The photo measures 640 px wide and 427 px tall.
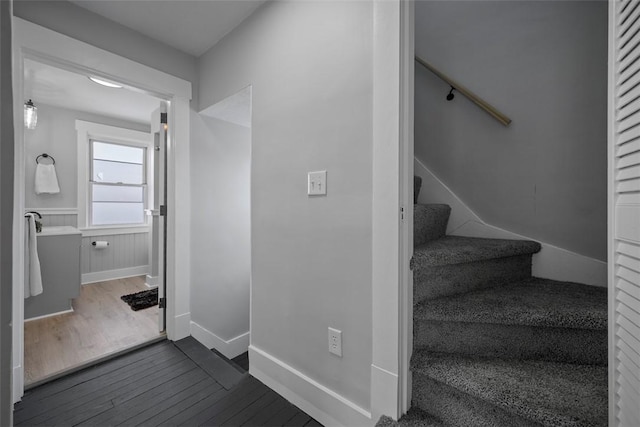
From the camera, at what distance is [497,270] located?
1520 mm

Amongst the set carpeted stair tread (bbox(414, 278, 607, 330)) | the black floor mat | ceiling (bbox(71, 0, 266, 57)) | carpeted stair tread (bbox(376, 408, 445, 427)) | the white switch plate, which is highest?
ceiling (bbox(71, 0, 266, 57))

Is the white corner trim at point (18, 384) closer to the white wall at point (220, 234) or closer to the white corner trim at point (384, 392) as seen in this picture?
the white wall at point (220, 234)

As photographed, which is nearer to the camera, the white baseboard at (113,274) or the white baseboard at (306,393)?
the white baseboard at (306,393)

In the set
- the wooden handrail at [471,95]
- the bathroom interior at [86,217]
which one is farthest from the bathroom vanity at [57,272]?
the wooden handrail at [471,95]

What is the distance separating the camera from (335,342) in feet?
4.48

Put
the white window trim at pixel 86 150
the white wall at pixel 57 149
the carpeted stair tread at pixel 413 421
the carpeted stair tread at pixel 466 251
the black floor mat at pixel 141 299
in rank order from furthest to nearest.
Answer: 1. the white window trim at pixel 86 150
2. the white wall at pixel 57 149
3. the black floor mat at pixel 141 299
4. the carpeted stair tread at pixel 466 251
5. the carpeted stair tread at pixel 413 421

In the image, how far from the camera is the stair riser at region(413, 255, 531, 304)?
4.32 ft

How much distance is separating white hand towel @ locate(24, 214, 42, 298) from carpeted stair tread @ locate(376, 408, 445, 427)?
3.09 meters

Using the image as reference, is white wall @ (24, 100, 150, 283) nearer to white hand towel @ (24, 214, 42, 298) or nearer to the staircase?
white hand towel @ (24, 214, 42, 298)

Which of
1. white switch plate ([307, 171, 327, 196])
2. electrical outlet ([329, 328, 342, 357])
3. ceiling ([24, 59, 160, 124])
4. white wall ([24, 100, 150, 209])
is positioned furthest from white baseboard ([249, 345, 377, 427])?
white wall ([24, 100, 150, 209])

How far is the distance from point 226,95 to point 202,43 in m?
0.54

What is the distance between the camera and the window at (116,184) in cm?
404

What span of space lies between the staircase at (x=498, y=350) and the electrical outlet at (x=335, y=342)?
0.33 m

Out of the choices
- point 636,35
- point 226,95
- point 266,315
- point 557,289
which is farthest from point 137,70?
point 557,289
